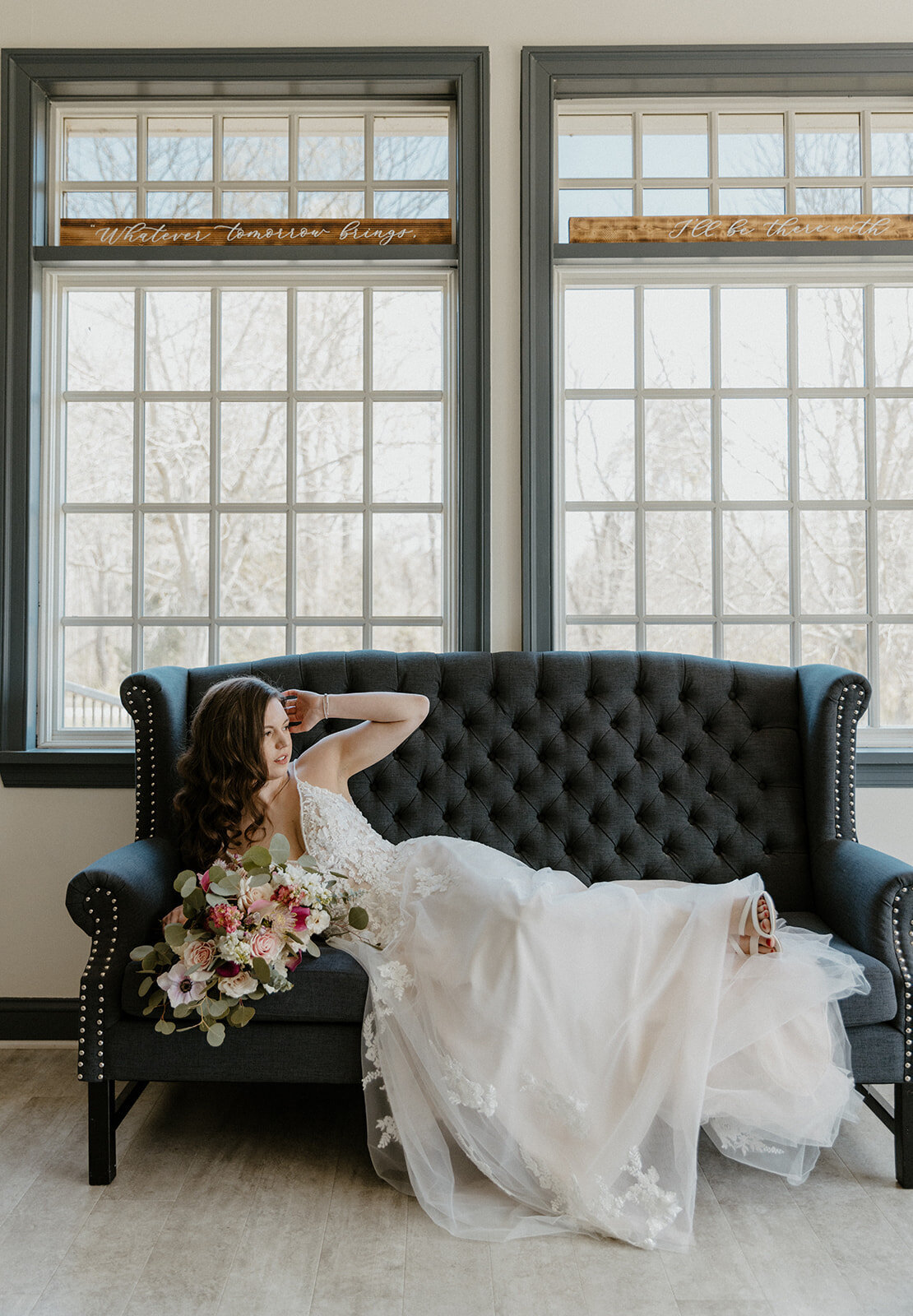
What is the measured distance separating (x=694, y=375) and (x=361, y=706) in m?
1.74

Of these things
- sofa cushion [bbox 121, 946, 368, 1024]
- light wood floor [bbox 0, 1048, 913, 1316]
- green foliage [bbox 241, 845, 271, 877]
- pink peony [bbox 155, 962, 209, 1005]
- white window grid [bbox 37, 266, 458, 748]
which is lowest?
light wood floor [bbox 0, 1048, 913, 1316]

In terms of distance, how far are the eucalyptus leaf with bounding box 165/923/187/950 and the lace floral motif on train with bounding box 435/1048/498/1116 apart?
2.08ft

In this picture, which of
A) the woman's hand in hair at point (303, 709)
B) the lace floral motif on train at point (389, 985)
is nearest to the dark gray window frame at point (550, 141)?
the woman's hand in hair at point (303, 709)

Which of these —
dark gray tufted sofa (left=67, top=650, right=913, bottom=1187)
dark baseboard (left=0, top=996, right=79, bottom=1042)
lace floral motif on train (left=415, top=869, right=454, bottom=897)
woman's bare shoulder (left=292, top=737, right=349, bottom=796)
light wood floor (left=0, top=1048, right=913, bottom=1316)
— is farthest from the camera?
dark baseboard (left=0, top=996, right=79, bottom=1042)

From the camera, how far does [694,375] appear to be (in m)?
3.30

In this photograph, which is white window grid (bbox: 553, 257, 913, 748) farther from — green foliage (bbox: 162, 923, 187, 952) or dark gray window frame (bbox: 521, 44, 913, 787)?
green foliage (bbox: 162, 923, 187, 952)

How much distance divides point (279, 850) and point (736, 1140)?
3.88ft

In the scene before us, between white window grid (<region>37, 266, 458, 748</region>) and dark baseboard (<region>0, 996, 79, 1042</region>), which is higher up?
white window grid (<region>37, 266, 458, 748</region>)

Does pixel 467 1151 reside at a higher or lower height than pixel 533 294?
lower

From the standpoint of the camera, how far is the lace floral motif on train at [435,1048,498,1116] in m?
1.92

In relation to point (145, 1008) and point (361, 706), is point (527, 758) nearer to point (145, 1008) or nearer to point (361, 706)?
point (361, 706)

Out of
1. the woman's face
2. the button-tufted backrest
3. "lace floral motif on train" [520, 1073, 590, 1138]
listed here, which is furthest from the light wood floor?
the woman's face

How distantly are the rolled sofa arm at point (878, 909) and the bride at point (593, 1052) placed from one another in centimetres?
17

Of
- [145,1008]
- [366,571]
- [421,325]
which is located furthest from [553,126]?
[145,1008]
